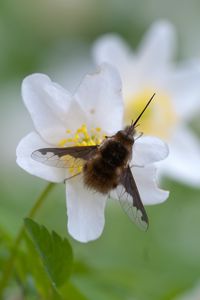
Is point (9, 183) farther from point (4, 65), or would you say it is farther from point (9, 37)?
point (9, 37)

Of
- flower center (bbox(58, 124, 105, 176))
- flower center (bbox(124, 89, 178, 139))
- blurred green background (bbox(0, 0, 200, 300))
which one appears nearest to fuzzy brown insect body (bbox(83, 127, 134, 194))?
flower center (bbox(58, 124, 105, 176))

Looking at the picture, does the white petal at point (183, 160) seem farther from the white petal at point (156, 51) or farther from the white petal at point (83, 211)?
the white petal at point (83, 211)

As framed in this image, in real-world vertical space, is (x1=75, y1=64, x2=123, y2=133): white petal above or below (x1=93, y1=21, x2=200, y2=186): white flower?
below

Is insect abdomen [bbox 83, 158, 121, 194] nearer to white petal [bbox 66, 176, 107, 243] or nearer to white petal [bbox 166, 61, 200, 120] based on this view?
white petal [bbox 66, 176, 107, 243]

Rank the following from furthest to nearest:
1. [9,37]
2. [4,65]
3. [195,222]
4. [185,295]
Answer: [9,37]
[4,65]
[195,222]
[185,295]

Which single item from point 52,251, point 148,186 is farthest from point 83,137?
point 52,251

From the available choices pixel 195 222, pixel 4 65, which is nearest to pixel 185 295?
pixel 195 222
